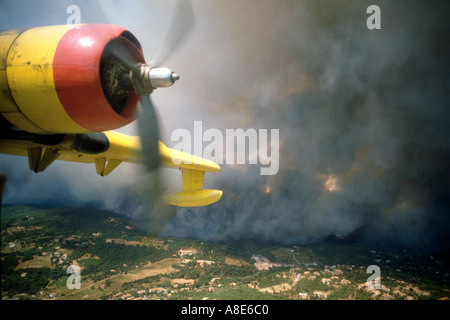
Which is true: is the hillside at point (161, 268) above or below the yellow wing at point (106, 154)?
below

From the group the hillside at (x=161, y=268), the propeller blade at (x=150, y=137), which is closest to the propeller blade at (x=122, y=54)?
the propeller blade at (x=150, y=137)

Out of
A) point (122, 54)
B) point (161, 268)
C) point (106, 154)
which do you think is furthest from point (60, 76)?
point (161, 268)

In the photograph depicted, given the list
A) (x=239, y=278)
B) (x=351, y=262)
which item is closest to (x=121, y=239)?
(x=239, y=278)

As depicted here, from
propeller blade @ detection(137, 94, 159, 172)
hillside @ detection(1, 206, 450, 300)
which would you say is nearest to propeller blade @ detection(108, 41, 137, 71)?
propeller blade @ detection(137, 94, 159, 172)

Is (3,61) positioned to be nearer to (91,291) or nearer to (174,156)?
(174,156)

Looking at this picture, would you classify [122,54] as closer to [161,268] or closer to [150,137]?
[150,137]

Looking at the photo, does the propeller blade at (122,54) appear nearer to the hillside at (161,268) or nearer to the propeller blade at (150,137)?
the propeller blade at (150,137)

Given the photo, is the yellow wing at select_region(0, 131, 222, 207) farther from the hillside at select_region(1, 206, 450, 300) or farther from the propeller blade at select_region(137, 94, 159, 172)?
the hillside at select_region(1, 206, 450, 300)
